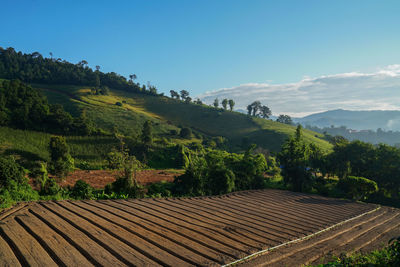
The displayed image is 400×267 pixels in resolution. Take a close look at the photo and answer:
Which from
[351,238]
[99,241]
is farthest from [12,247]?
[351,238]

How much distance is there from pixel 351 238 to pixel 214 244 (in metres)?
5.26

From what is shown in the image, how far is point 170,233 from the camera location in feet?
23.6

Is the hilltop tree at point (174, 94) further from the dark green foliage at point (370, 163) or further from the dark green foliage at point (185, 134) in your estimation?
the dark green foliage at point (370, 163)

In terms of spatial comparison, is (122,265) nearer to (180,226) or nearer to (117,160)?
(180,226)

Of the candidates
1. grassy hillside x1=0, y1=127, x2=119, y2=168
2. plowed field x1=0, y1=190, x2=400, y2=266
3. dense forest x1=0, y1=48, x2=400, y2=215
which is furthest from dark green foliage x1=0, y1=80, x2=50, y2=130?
plowed field x1=0, y1=190, x2=400, y2=266

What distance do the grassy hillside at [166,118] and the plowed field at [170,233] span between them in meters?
50.9

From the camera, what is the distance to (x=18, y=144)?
3781 centimetres

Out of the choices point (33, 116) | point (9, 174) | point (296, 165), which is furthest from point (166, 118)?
point (9, 174)

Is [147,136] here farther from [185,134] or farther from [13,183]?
[13,183]

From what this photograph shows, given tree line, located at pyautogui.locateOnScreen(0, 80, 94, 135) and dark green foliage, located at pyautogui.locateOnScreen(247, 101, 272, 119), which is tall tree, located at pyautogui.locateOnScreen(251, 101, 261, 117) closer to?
dark green foliage, located at pyautogui.locateOnScreen(247, 101, 272, 119)

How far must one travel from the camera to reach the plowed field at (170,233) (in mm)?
5277

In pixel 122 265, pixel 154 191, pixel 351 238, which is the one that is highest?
pixel 122 265

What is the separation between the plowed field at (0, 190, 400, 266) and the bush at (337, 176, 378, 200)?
7.21 meters

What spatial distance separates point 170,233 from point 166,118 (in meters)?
87.1
